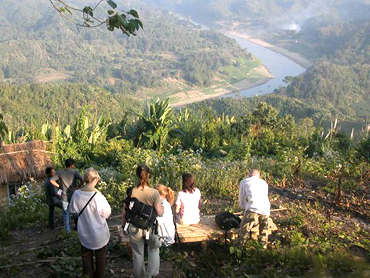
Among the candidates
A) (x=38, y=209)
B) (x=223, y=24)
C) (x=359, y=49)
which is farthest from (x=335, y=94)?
(x=223, y=24)

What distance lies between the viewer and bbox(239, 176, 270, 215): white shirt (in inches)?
163

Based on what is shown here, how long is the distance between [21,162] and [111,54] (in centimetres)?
13855

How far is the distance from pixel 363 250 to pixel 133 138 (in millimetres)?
6755

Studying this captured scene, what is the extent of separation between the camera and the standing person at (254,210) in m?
4.12

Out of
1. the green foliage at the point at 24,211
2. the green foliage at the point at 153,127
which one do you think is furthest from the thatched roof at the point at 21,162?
the green foliage at the point at 153,127

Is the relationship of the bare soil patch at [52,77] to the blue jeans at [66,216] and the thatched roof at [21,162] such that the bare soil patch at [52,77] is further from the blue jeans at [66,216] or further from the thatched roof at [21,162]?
the blue jeans at [66,216]

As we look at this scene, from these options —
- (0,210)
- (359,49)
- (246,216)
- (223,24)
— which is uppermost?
(223,24)

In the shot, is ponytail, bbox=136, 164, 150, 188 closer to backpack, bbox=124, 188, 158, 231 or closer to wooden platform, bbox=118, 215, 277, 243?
backpack, bbox=124, 188, 158, 231

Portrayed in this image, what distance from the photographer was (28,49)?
129125mm

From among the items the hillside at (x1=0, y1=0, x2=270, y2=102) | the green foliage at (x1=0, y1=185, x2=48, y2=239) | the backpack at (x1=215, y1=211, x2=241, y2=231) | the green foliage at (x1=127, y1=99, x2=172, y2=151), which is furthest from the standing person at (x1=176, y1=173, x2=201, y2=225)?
the hillside at (x1=0, y1=0, x2=270, y2=102)

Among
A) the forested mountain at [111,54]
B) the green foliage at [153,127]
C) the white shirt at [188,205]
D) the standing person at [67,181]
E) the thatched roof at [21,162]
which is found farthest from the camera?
the forested mountain at [111,54]

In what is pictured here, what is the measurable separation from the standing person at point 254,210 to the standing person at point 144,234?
1001 mm

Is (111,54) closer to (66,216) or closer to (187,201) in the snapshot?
(66,216)

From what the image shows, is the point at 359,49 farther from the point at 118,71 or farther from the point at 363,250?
the point at 363,250
